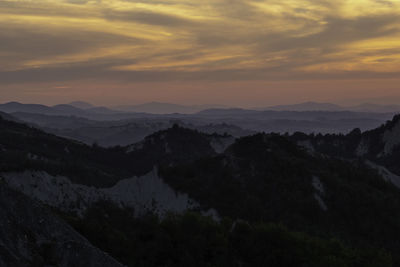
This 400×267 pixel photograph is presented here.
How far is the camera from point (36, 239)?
2280 centimetres

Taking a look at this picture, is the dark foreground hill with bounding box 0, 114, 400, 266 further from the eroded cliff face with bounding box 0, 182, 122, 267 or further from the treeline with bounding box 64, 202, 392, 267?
the eroded cliff face with bounding box 0, 182, 122, 267

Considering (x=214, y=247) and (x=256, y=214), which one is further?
(x=256, y=214)

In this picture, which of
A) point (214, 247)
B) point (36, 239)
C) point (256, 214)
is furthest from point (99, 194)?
point (36, 239)

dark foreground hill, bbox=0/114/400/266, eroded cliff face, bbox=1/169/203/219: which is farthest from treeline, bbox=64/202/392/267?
eroded cliff face, bbox=1/169/203/219

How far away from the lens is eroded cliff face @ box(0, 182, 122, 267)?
21.7m

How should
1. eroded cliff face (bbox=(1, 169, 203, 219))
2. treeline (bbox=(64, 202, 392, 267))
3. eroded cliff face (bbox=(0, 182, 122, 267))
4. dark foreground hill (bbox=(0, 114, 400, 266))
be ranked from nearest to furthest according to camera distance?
eroded cliff face (bbox=(0, 182, 122, 267)) < treeline (bbox=(64, 202, 392, 267)) < dark foreground hill (bbox=(0, 114, 400, 266)) < eroded cliff face (bbox=(1, 169, 203, 219))

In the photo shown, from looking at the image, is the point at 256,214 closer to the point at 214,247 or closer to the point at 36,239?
the point at 214,247

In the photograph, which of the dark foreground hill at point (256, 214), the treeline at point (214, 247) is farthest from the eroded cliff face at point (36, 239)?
the treeline at point (214, 247)

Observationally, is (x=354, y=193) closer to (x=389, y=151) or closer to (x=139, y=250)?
(x=139, y=250)

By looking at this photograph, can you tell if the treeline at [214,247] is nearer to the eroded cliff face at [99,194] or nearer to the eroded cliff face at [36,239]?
the eroded cliff face at [36,239]

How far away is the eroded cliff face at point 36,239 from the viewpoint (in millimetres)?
21688

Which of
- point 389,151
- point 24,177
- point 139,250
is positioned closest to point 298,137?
point 389,151

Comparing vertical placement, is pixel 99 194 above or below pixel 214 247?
below

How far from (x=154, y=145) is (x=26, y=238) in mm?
121147
